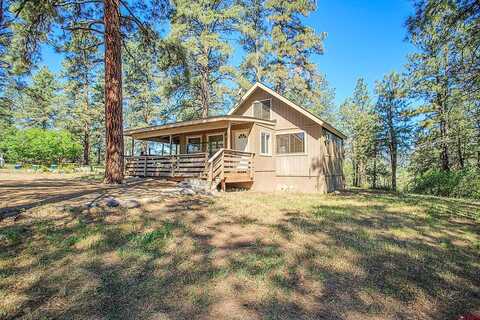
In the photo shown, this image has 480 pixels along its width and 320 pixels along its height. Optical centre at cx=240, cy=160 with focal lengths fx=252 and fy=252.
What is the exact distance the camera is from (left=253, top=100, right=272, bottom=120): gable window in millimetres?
14828

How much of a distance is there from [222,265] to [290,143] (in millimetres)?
10926

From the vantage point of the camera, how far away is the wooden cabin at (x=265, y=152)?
12547 mm

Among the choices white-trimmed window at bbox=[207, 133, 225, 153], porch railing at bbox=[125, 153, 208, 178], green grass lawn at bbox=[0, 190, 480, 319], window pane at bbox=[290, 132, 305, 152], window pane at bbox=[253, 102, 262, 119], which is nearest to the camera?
green grass lawn at bbox=[0, 190, 480, 319]

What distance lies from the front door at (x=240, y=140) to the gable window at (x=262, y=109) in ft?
5.75

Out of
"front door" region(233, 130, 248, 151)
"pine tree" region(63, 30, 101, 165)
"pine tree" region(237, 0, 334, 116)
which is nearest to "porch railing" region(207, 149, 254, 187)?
"front door" region(233, 130, 248, 151)

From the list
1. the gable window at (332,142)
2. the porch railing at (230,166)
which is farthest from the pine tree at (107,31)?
the gable window at (332,142)

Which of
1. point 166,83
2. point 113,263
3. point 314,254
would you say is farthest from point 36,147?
point 314,254

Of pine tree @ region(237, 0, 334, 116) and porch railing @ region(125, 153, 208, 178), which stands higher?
pine tree @ region(237, 0, 334, 116)

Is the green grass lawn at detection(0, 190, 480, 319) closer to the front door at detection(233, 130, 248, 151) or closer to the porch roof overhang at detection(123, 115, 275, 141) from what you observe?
the porch roof overhang at detection(123, 115, 275, 141)

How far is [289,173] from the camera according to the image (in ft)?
45.2

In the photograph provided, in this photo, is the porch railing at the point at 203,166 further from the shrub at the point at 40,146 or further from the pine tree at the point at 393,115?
the shrub at the point at 40,146

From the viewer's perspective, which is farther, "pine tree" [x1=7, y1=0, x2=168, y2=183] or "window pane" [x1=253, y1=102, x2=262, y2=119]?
"window pane" [x1=253, y1=102, x2=262, y2=119]

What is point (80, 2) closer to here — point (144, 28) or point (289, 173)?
point (144, 28)

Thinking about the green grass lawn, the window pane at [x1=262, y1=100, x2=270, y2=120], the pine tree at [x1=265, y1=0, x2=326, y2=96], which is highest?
the pine tree at [x1=265, y1=0, x2=326, y2=96]
